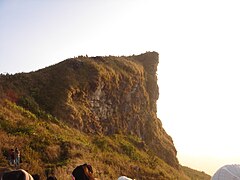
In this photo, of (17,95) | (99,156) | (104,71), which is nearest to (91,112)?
(104,71)

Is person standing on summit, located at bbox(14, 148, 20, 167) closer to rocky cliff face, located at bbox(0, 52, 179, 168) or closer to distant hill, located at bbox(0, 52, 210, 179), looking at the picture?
distant hill, located at bbox(0, 52, 210, 179)

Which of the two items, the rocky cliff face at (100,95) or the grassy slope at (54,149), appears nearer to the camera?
the grassy slope at (54,149)

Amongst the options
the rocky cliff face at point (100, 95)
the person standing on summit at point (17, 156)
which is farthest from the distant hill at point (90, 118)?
the person standing on summit at point (17, 156)

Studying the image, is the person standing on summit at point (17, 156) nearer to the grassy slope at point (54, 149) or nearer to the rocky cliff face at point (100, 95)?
the grassy slope at point (54, 149)

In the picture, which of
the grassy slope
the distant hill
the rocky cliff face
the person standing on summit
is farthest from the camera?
the rocky cliff face

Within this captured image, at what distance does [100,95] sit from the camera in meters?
42.1

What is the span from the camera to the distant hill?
2474cm

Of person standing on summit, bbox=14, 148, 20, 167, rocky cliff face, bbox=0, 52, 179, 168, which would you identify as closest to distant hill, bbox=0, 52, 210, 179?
rocky cliff face, bbox=0, 52, 179, 168

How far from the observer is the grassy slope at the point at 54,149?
72.7ft

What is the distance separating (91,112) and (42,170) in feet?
62.8

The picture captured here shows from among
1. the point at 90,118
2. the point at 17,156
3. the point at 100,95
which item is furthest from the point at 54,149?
the point at 100,95

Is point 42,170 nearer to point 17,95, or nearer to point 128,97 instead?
point 17,95

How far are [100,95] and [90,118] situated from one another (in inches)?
145

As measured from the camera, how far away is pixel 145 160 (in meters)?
36.2
